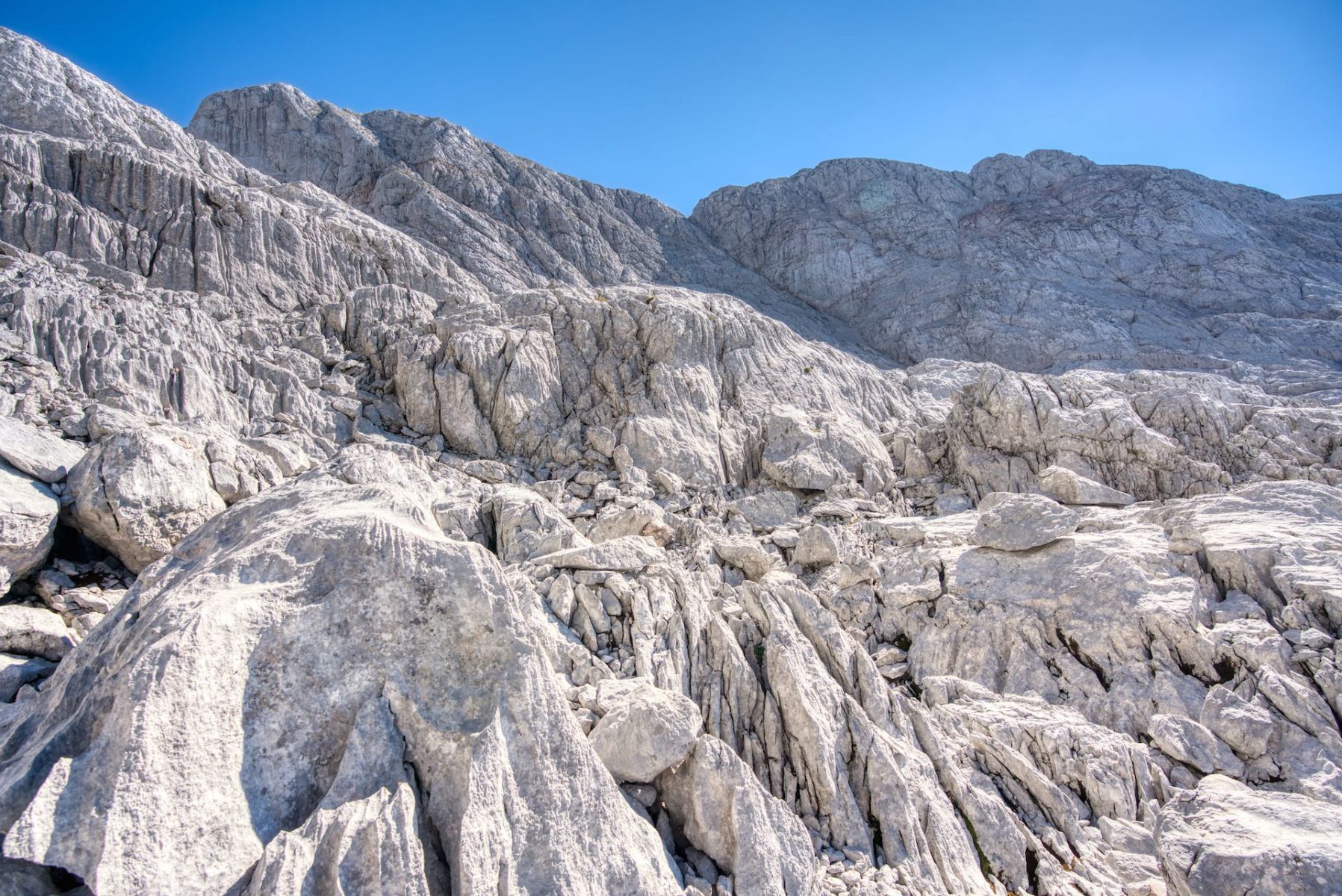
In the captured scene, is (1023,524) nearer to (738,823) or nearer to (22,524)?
(738,823)

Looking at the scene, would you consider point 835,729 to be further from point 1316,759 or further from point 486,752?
point 1316,759

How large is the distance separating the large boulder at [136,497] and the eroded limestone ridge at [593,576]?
91 mm

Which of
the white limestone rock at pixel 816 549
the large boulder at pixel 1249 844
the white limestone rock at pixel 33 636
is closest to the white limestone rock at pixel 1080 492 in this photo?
the white limestone rock at pixel 816 549

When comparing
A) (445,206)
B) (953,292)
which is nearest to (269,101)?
(445,206)

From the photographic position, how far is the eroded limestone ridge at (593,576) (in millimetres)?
6387

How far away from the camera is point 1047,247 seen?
6406 centimetres

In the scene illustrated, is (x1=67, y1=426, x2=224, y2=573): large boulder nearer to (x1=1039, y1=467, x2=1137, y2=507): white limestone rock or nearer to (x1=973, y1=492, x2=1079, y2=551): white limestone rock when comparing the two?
(x1=973, y1=492, x2=1079, y2=551): white limestone rock

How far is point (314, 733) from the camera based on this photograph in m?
6.47

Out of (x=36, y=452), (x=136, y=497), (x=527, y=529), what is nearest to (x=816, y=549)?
(x=527, y=529)

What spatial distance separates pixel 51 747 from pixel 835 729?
9.61 metres

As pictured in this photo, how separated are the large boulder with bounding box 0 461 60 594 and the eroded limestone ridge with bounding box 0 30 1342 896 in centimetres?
8

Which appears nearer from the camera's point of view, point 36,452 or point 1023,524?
point 36,452

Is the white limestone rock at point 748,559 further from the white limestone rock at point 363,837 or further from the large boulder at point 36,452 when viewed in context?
the large boulder at point 36,452

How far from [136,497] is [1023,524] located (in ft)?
72.9
